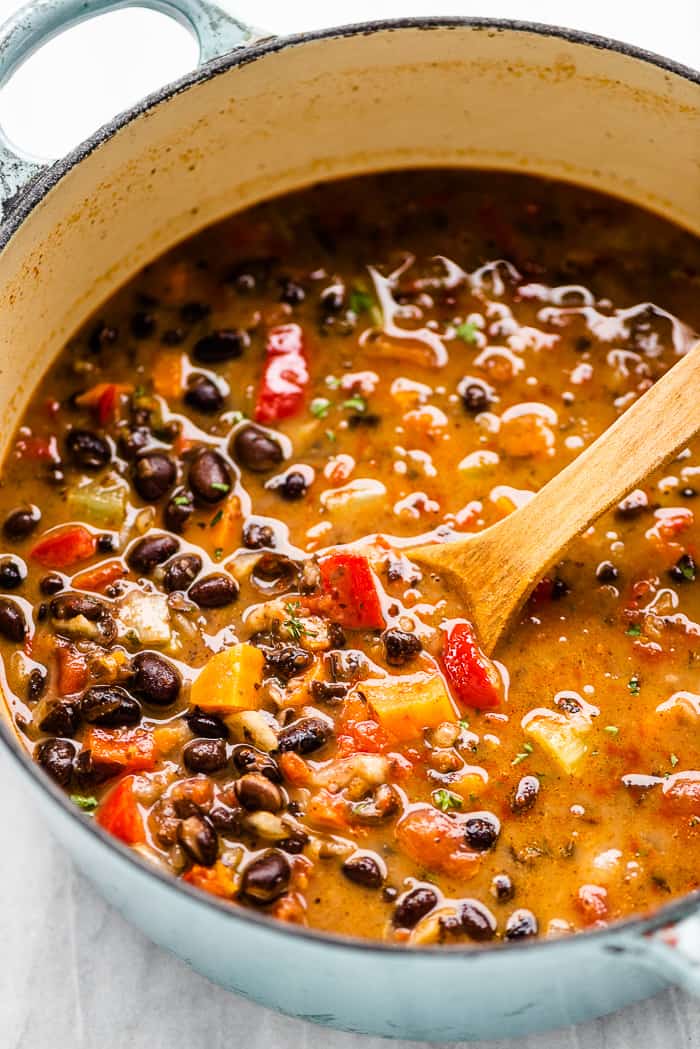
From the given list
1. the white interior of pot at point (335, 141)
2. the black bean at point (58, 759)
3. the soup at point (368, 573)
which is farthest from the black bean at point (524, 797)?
the white interior of pot at point (335, 141)

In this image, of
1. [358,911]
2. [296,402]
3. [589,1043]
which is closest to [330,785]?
[358,911]

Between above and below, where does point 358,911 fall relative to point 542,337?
below

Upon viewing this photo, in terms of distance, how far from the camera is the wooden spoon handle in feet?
10.8

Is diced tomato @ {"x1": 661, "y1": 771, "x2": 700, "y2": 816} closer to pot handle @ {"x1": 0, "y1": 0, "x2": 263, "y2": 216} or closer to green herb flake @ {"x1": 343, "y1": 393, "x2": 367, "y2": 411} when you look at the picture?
green herb flake @ {"x1": 343, "y1": 393, "x2": 367, "y2": 411}

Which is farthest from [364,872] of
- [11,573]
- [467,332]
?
[467,332]

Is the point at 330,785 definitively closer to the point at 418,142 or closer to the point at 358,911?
the point at 358,911

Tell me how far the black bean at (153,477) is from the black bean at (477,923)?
1.32 meters

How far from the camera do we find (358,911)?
9.82 feet

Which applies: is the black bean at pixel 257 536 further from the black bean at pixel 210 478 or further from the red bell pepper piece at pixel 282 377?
the red bell pepper piece at pixel 282 377

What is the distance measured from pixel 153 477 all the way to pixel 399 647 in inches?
31.7

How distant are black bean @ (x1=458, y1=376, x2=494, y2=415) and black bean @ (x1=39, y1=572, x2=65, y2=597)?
119 cm

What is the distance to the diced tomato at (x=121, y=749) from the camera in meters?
3.12

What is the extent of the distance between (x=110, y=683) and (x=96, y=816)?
322 millimetres

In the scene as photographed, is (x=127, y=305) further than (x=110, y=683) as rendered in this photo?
Yes
